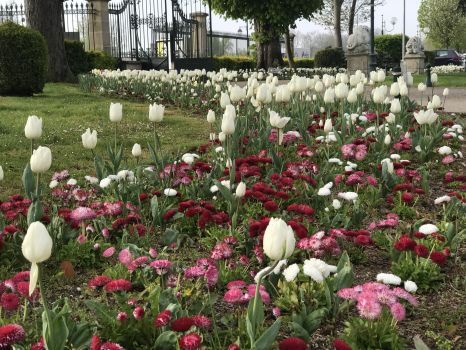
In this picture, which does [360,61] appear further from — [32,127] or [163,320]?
[163,320]

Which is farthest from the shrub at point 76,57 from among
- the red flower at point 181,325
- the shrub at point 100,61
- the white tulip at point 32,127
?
the red flower at point 181,325

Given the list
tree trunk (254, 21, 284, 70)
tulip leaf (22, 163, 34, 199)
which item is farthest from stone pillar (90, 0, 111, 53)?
tulip leaf (22, 163, 34, 199)

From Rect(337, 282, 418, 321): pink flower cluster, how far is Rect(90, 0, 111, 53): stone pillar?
81.1 ft

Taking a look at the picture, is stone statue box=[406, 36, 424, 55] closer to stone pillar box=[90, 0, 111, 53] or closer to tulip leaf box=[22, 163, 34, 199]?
stone pillar box=[90, 0, 111, 53]

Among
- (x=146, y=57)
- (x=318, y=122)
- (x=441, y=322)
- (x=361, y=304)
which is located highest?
(x=146, y=57)

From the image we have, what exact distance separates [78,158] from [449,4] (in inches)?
2008

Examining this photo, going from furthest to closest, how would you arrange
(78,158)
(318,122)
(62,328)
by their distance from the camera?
(318,122)
(78,158)
(62,328)

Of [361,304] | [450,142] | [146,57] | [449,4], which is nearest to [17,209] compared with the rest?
[361,304]

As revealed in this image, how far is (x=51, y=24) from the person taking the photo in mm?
16672

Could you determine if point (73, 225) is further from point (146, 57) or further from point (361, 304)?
point (146, 57)

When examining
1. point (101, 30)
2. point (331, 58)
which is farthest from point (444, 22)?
point (101, 30)

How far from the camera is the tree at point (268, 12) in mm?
24188

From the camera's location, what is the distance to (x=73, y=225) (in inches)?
129

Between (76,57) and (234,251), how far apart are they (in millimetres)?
19617
